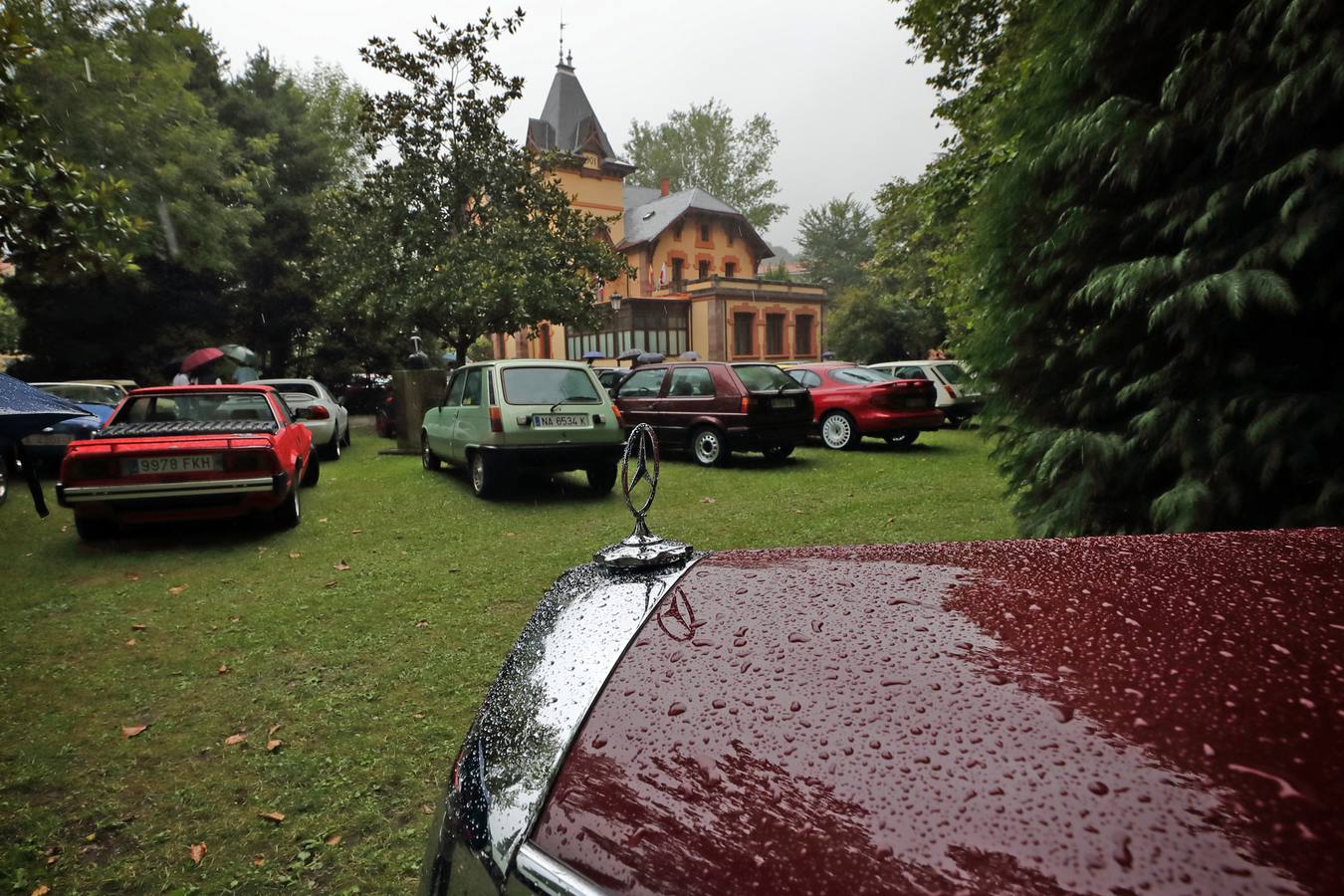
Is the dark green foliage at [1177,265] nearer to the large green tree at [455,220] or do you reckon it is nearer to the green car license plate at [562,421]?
the green car license plate at [562,421]

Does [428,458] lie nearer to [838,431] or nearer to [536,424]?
[536,424]

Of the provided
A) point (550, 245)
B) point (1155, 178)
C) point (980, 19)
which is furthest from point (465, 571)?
point (550, 245)

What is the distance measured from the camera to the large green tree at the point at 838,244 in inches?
2426

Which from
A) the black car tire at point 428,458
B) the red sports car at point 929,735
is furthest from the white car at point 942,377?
the red sports car at point 929,735

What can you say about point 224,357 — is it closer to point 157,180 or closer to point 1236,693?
point 157,180

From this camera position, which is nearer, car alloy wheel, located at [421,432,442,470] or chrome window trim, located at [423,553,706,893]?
chrome window trim, located at [423,553,706,893]

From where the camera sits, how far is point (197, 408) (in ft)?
25.9

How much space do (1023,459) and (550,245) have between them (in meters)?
15.9

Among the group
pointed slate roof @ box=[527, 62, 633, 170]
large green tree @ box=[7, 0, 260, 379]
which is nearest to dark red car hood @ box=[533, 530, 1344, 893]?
large green tree @ box=[7, 0, 260, 379]

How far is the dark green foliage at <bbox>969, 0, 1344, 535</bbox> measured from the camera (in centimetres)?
282

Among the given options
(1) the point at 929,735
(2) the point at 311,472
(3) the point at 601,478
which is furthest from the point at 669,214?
(1) the point at 929,735

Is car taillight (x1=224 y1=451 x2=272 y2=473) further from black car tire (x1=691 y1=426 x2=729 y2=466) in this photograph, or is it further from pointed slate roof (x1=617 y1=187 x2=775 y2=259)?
pointed slate roof (x1=617 y1=187 x2=775 y2=259)

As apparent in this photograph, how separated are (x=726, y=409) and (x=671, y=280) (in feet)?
116

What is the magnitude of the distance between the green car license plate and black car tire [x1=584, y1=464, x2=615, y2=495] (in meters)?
0.58
